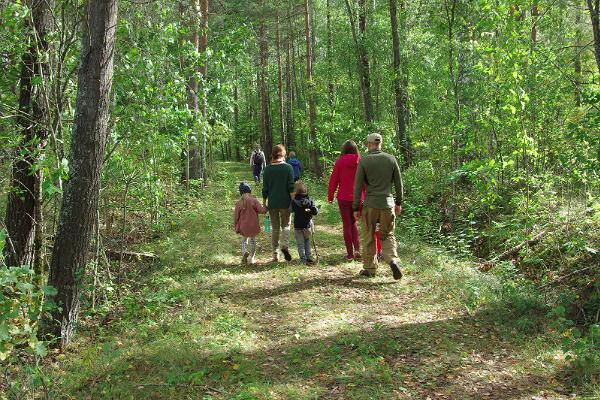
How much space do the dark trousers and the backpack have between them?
11343mm

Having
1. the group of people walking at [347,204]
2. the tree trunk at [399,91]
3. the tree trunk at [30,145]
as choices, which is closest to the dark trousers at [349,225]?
the group of people walking at [347,204]

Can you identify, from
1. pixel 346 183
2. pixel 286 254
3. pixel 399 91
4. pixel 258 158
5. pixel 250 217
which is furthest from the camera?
pixel 258 158

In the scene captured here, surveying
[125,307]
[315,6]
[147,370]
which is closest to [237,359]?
[147,370]

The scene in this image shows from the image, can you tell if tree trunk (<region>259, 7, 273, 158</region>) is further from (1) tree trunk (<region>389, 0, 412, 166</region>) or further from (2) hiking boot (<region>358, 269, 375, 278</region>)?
(2) hiking boot (<region>358, 269, 375, 278</region>)

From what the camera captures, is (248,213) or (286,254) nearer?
(248,213)


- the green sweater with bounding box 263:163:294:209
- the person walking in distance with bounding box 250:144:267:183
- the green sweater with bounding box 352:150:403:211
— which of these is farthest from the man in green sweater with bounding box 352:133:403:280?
the person walking in distance with bounding box 250:144:267:183

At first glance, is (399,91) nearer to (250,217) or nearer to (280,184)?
(280,184)

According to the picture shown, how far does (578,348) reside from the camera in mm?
4891

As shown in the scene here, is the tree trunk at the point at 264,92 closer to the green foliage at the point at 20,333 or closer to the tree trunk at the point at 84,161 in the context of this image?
the tree trunk at the point at 84,161

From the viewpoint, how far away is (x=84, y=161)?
5.99 metres

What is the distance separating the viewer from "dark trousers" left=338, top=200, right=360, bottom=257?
9.13 m

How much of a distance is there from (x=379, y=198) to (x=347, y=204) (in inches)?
51.1

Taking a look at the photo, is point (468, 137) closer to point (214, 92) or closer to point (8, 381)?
point (214, 92)

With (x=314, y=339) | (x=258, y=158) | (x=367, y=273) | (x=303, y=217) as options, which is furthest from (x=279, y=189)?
(x=258, y=158)
